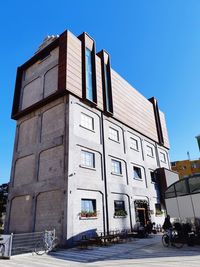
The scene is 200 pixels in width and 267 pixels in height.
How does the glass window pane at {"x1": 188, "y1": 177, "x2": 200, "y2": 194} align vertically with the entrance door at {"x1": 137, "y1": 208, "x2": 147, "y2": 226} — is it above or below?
above

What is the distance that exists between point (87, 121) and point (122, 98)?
24.6ft

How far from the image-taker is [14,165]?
65.1 feet

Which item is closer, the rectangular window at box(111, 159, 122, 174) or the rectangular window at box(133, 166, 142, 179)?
the rectangular window at box(111, 159, 122, 174)

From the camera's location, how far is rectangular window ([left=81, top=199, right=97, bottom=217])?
15.1m

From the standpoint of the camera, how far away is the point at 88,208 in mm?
15766

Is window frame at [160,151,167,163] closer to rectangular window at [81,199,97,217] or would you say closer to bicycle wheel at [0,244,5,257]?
rectangular window at [81,199,97,217]

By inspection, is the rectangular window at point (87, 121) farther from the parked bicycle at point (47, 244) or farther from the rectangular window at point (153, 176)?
the rectangular window at point (153, 176)

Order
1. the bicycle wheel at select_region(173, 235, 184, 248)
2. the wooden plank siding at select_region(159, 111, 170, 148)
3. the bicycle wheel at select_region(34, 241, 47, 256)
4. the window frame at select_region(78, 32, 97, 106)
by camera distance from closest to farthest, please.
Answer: the bicycle wheel at select_region(34, 241, 47, 256)
the bicycle wheel at select_region(173, 235, 184, 248)
the window frame at select_region(78, 32, 97, 106)
the wooden plank siding at select_region(159, 111, 170, 148)

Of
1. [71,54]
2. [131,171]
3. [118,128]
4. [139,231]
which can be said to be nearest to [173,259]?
[139,231]

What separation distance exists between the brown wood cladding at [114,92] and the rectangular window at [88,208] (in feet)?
28.8

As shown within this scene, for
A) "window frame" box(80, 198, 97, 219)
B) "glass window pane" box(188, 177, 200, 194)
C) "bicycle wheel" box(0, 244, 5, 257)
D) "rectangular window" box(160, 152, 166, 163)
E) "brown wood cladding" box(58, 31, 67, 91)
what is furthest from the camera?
"rectangular window" box(160, 152, 166, 163)

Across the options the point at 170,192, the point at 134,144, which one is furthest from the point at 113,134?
the point at 170,192

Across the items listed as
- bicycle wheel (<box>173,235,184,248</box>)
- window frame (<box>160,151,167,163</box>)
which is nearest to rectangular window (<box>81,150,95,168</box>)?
bicycle wheel (<box>173,235,184,248</box>)

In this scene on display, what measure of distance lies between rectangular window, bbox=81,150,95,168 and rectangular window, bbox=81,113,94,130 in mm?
2411
